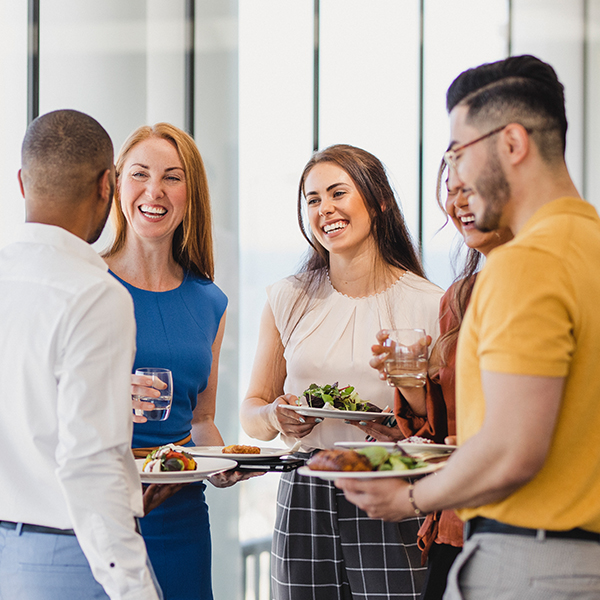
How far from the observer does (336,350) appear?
7.73ft

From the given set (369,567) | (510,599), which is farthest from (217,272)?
(510,599)

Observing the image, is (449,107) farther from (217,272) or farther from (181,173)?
(217,272)

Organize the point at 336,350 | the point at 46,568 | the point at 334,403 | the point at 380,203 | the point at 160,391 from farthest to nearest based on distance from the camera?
the point at 380,203, the point at 336,350, the point at 334,403, the point at 160,391, the point at 46,568

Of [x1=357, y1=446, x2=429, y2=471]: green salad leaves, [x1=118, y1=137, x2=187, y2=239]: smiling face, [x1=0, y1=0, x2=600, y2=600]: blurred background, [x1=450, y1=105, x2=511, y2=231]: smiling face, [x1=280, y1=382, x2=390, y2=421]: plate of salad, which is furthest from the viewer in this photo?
[x1=0, y1=0, x2=600, y2=600]: blurred background

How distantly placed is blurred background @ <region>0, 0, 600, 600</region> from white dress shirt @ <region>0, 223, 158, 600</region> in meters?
2.22

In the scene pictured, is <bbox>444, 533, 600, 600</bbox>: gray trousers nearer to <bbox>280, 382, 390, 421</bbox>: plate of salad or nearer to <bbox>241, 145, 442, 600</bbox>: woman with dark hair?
<bbox>280, 382, 390, 421</bbox>: plate of salad

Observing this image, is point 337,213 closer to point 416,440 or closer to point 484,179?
point 416,440

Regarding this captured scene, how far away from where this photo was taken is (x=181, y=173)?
7.92ft

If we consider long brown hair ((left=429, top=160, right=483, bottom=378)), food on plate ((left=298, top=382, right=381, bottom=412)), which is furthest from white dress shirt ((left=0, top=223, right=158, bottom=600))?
long brown hair ((left=429, top=160, right=483, bottom=378))

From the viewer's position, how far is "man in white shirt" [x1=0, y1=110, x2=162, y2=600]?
48.6 inches

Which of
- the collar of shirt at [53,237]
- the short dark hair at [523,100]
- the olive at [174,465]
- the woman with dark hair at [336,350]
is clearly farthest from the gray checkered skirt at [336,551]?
the short dark hair at [523,100]

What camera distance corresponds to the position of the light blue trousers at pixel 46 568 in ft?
4.26

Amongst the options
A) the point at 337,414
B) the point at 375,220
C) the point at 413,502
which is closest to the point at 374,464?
the point at 413,502

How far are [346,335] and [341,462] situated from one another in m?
1.12
